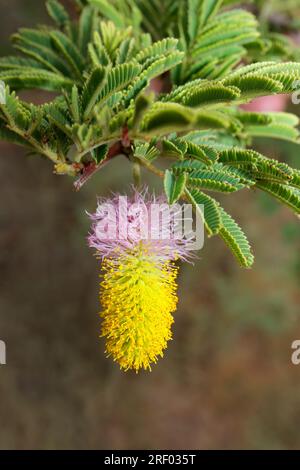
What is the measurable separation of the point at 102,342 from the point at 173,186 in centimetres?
265

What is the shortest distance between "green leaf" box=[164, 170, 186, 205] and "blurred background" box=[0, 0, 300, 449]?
2.36m

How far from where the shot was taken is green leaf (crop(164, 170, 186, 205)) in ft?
2.79

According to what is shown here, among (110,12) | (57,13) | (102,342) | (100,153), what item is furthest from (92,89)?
(102,342)

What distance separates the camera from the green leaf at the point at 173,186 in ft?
2.79

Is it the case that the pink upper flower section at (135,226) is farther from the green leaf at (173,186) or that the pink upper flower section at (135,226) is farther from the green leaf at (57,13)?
the green leaf at (57,13)

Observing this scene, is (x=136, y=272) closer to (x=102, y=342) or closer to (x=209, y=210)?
(x=209, y=210)

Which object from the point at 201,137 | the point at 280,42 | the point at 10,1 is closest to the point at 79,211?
the point at 10,1

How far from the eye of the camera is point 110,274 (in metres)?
0.93

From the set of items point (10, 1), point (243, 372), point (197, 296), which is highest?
point (10, 1)

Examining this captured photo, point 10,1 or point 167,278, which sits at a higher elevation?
point 10,1

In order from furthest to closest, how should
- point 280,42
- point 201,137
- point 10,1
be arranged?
1. point 10,1
2. point 280,42
3. point 201,137

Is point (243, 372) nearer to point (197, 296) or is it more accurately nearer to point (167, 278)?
point (197, 296)

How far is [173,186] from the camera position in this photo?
0.88m
